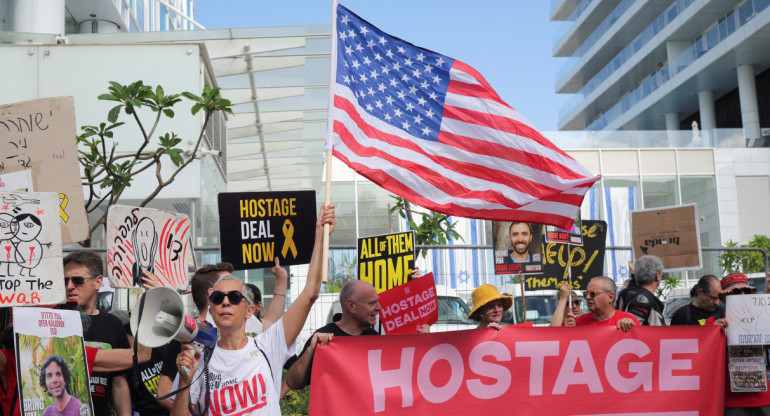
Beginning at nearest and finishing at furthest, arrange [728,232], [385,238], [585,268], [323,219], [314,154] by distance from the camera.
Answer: [323,219]
[385,238]
[585,268]
[314,154]
[728,232]

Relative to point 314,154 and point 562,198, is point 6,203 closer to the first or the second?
point 562,198

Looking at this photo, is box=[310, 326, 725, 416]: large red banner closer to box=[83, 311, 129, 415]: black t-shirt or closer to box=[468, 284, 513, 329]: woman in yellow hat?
box=[468, 284, 513, 329]: woman in yellow hat

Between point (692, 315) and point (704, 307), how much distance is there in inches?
4.8

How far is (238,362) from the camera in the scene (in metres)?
4.80

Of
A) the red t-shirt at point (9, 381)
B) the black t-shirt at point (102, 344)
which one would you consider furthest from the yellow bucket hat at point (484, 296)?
the red t-shirt at point (9, 381)

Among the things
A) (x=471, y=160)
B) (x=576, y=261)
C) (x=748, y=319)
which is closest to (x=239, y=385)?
(x=471, y=160)

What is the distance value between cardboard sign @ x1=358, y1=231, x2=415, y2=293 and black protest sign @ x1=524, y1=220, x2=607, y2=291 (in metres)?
1.56

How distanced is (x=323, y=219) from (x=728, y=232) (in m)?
38.5

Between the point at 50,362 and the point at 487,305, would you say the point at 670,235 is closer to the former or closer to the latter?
the point at 487,305

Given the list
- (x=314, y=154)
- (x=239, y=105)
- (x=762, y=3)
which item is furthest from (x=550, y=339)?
(x=762, y=3)

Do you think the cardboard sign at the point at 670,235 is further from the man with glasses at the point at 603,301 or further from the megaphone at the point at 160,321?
the megaphone at the point at 160,321

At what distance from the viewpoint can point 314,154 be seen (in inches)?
887

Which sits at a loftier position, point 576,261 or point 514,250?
point 514,250

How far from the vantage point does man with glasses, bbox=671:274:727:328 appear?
307 inches
